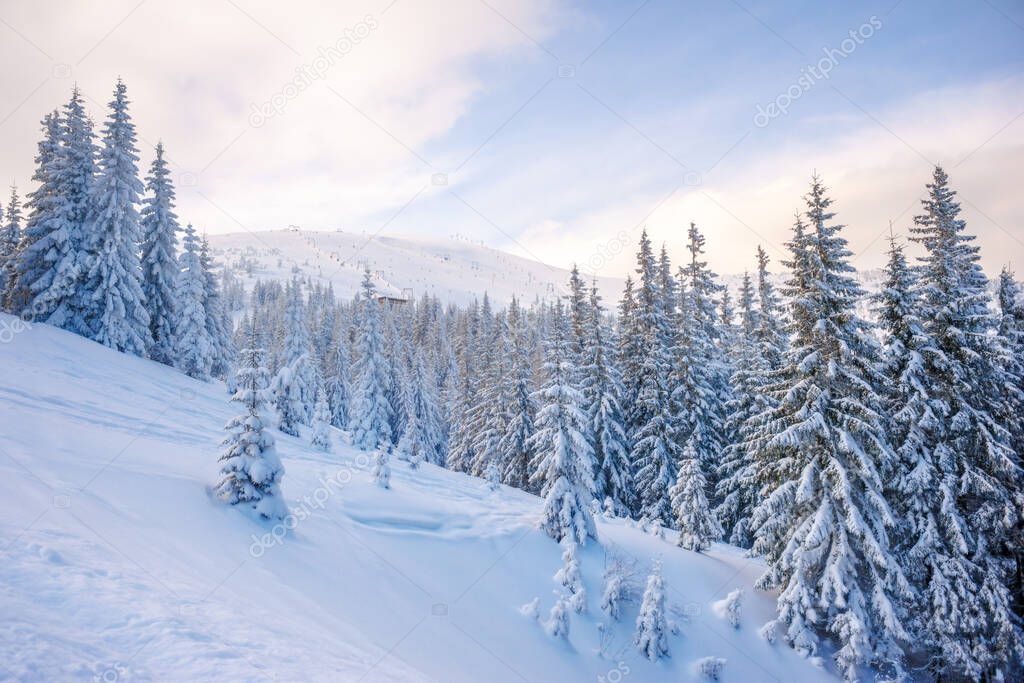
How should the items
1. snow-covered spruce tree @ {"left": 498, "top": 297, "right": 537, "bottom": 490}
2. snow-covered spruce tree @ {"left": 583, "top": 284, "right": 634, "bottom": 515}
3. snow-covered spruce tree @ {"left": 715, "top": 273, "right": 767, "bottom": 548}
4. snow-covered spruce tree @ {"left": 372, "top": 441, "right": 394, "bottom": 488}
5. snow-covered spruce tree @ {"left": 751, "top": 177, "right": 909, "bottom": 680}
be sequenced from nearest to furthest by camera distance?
1. snow-covered spruce tree @ {"left": 751, "top": 177, "right": 909, "bottom": 680}
2. snow-covered spruce tree @ {"left": 372, "top": 441, "right": 394, "bottom": 488}
3. snow-covered spruce tree @ {"left": 715, "top": 273, "right": 767, "bottom": 548}
4. snow-covered spruce tree @ {"left": 583, "top": 284, "right": 634, "bottom": 515}
5. snow-covered spruce tree @ {"left": 498, "top": 297, "right": 537, "bottom": 490}

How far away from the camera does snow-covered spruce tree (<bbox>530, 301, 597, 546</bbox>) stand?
17078 mm

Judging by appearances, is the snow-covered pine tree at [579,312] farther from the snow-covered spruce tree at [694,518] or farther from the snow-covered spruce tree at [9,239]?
the snow-covered spruce tree at [9,239]

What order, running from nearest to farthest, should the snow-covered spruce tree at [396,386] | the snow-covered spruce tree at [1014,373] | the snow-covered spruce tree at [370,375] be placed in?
1. the snow-covered spruce tree at [1014,373]
2. the snow-covered spruce tree at [370,375]
3. the snow-covered spruce tree at [396,386]

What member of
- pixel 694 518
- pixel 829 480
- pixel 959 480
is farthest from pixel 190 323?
pixel 959 480

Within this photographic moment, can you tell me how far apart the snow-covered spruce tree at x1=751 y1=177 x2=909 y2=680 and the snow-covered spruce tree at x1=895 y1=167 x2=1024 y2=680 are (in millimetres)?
1653

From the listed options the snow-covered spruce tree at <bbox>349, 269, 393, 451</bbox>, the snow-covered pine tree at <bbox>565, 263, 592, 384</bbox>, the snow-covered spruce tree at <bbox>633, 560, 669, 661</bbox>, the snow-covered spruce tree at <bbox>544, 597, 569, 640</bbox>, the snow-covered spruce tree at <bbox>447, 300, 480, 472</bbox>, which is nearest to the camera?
the snow-covered spruce tree at <bbox>544, 597, 569, 640</bbox>

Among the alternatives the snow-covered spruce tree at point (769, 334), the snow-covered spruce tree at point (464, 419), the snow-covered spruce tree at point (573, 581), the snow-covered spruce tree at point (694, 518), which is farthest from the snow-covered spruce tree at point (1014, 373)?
the snow-covered spruce tree at point (464, 419)

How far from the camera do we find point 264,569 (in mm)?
9156

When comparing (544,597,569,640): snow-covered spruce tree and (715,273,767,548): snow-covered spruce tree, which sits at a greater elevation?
(715,273,767,548): snow-covered spruce tree

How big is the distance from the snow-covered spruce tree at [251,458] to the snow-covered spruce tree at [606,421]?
19.1 m

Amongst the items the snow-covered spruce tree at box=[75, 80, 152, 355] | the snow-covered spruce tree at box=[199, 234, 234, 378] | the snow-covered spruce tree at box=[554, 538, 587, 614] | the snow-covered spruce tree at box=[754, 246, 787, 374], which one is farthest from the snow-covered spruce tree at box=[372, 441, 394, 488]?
the snow-covered spruce tree at box=[199, 234, 234, 378]

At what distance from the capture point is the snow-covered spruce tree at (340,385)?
55281 millimetres

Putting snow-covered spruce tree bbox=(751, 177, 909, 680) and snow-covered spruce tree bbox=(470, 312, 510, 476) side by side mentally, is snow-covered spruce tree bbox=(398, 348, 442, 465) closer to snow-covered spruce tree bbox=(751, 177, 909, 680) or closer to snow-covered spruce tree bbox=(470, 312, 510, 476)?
snow-covered spruce tree bbox=(470, 312, 510, 476)

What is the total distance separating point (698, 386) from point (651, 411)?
310 cm
